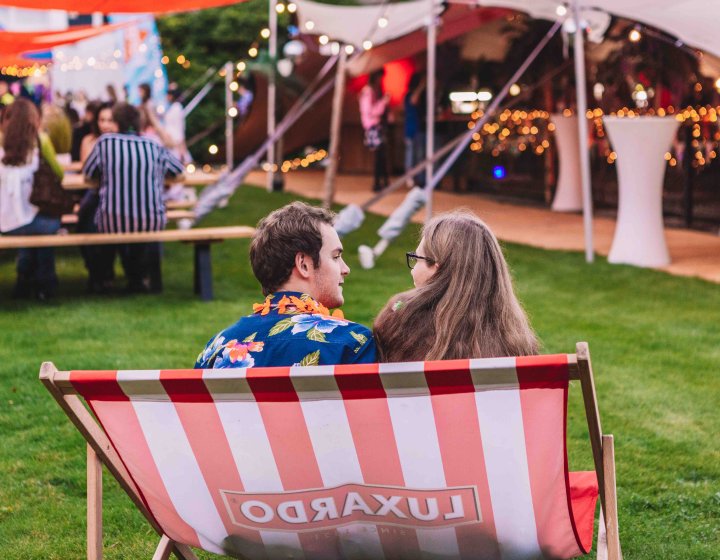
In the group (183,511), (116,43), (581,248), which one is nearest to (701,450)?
(183,511)

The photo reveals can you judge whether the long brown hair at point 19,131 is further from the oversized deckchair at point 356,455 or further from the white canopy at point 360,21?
the white canopy at point 360,21

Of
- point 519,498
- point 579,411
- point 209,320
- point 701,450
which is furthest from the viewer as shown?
point 209,320

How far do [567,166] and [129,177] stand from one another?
7.06 m

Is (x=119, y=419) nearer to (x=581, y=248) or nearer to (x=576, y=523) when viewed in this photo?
(x=576, y=523)

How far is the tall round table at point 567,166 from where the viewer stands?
12.6 meters

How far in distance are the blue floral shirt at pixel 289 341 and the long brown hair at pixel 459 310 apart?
9 cm

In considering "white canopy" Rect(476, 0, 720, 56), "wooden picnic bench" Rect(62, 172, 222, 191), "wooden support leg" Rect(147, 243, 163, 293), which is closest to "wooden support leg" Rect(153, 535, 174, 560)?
"wooden picnic bench" Rect(62, 172, 222, 191)

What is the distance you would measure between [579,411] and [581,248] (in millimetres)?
5154

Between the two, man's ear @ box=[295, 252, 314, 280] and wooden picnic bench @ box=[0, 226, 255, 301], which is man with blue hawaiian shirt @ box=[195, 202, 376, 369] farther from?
wooden picnic bench @ box=[0, 226, 255, 301]

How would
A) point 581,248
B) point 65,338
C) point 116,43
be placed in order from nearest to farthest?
point 65,338 → point 581,248 → point 116,43

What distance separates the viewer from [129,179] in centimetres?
704

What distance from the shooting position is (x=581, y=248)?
960cm

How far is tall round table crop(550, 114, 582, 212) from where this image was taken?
12.6 meters

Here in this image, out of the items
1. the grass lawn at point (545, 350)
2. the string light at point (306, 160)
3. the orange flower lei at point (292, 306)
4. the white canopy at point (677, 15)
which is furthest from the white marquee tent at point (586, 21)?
the string light at point (306, 160)
